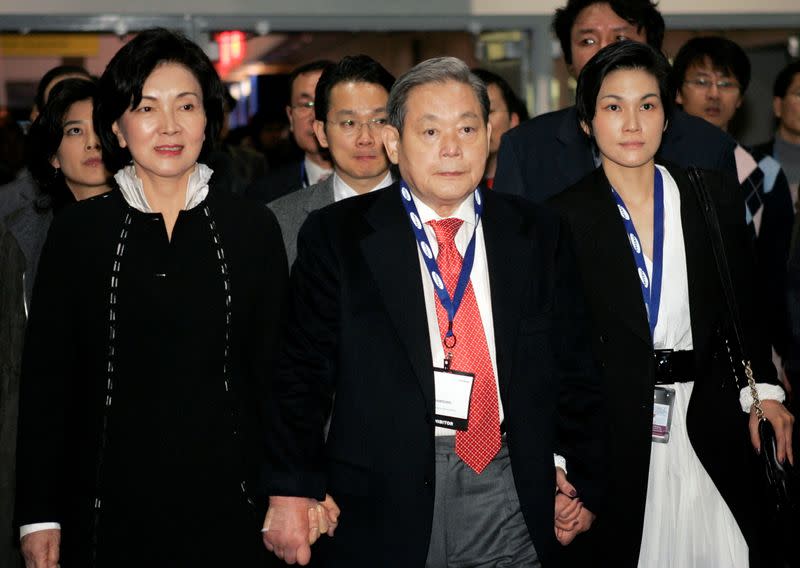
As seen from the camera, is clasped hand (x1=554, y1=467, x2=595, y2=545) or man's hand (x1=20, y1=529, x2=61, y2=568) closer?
man's hand (x1=20, y1=529, x2=61, y2=568)

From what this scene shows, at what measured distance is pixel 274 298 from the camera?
111 inches

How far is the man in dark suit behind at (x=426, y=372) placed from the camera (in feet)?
8.36

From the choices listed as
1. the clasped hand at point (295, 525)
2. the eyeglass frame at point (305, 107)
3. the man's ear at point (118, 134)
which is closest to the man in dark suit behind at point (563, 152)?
the man's ear at point (118, 134)

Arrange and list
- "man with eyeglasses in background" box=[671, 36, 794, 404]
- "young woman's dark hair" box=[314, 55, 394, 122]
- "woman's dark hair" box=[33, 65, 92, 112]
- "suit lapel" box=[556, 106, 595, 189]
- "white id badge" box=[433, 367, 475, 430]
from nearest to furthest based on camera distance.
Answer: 1. "white id badge" box=[433, 367, 475, 430]
2. "suit lapel" box=[556, 106, 595, 189]
3. "young woman's dark hair" box=[314, 55, 394, 122]
4. "man with eyeglasses in background" box=[671, 36, 794, 404]
5. "woman's dark hair" box=[33, 65, 92, 112]

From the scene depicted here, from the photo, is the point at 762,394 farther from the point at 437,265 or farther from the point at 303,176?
the point at 303,176

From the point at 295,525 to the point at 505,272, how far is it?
0.82 metres

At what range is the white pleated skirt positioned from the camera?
3.10 metres

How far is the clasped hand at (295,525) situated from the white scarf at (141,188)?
84 centimetres

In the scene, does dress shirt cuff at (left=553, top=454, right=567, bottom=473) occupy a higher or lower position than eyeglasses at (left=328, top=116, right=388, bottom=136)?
lower

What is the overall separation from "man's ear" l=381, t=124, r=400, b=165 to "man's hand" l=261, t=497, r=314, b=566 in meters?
0.93

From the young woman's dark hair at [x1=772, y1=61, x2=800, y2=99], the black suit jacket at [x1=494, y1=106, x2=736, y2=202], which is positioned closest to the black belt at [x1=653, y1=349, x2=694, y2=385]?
the black suit jacket at [x1=494, y1=106, x2=736, y2=202]

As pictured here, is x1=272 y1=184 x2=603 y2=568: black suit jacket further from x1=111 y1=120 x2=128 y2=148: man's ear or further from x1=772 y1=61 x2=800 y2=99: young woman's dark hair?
x1=772 y1=61 x2=800 y2=99: young woman's dark hair

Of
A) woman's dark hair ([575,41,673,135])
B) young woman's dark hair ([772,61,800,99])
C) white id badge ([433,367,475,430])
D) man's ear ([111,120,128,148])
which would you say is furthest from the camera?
young woman's dark hair ([772,61,800,99])

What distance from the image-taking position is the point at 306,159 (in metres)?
5.59
